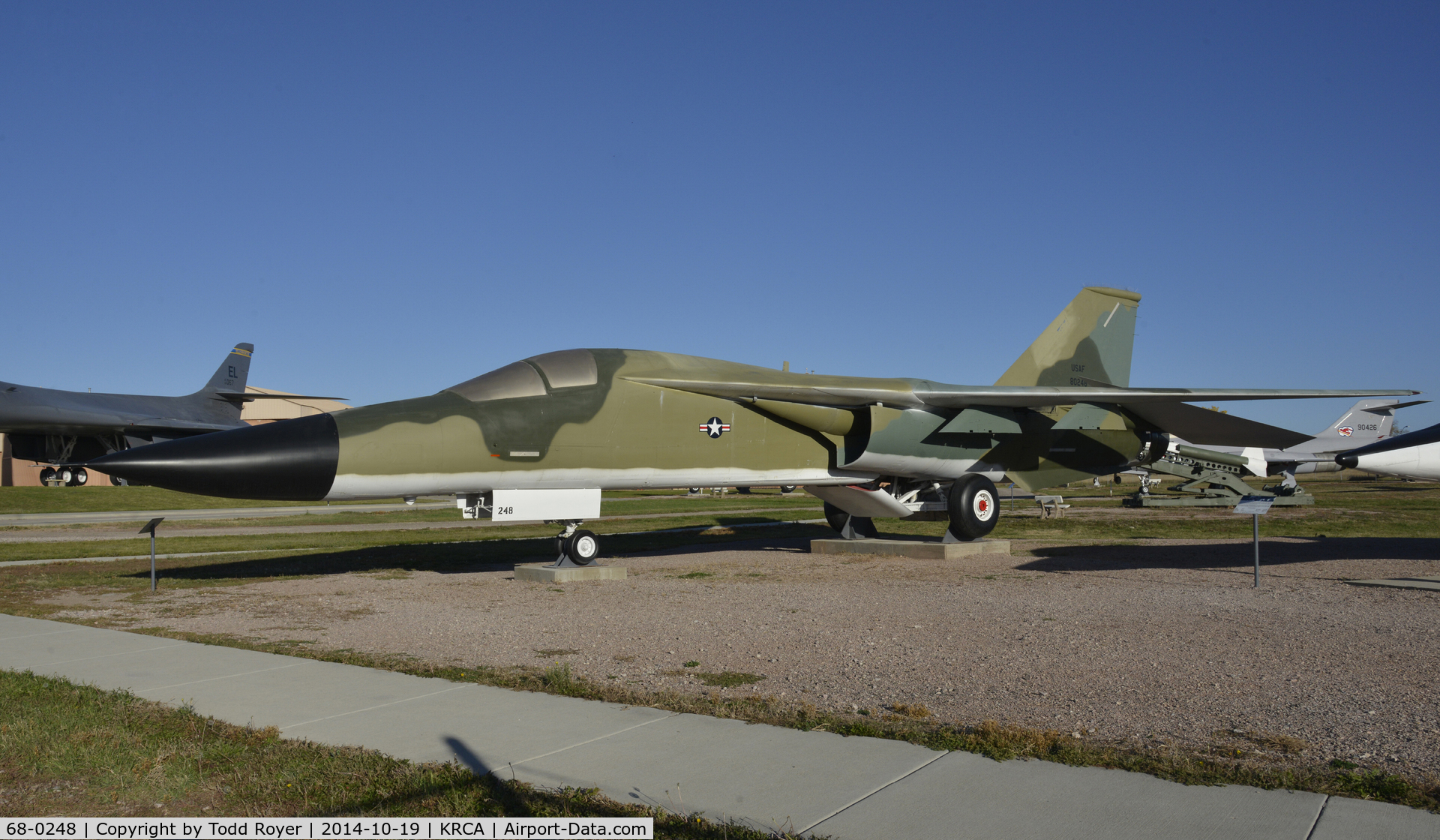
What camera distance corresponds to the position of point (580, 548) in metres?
12.0

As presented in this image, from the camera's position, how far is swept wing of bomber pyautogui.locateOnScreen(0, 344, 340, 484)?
132 feet

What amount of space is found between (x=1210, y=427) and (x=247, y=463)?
1361 centimetres

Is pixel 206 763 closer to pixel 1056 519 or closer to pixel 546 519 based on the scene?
pixel 546 519

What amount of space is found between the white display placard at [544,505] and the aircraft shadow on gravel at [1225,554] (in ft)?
19.0

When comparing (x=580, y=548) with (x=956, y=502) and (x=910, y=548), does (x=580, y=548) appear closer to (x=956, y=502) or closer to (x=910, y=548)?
(x=910, y=548)

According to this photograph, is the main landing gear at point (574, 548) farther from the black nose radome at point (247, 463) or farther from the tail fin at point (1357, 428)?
the tail fin at point (1357, 428)

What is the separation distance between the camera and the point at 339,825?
11.3 feet

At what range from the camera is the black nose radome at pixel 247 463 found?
9047 millimetres

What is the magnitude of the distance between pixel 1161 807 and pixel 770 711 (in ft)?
6.94

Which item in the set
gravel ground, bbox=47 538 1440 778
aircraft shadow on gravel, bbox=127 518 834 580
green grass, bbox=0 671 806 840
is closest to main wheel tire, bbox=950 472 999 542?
gravel ground, bbox=47 538 1440 778

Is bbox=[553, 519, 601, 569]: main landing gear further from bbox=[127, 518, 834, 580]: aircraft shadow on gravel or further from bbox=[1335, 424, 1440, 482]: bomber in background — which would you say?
bbox=[1335, 424, 1440, 482]: bomber in background

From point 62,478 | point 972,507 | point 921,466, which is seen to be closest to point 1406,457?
point 972,507

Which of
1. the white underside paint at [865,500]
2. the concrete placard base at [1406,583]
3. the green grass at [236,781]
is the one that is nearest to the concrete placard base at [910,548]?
the white underside paint at [865,500]

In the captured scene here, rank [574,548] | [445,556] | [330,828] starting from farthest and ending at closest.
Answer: [445,556], [574,548], [330,828]
